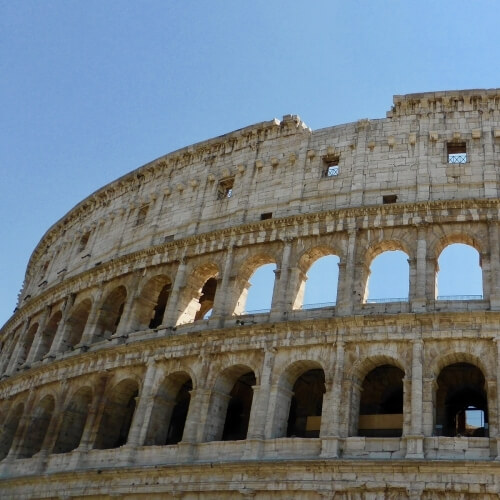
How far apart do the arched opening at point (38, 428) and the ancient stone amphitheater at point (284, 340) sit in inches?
2.7

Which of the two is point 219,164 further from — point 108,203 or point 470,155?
point 470,155

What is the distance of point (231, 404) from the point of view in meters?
20.9

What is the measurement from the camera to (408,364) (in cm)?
1603

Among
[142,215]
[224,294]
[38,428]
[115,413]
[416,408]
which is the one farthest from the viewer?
[142,215]

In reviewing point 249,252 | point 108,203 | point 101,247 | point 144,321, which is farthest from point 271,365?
point 108,203

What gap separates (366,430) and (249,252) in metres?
6.46

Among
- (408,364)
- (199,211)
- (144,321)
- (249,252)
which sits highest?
(199,211)

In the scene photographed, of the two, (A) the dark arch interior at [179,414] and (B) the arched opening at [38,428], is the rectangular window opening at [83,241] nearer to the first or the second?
(B) the arched opening at [38,428]

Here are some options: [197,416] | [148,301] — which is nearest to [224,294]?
[148,301]

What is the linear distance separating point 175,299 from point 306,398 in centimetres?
510

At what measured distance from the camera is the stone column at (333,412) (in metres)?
15.5

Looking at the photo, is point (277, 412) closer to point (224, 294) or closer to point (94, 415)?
point (224, 294)

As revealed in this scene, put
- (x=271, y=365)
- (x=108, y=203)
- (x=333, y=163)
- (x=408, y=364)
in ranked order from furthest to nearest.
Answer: (x=108, y=203), (x=333, y=163), (x=271, y=365), (x=408, y=364)

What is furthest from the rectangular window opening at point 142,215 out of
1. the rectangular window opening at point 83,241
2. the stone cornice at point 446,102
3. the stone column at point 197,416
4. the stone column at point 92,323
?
the stone cornice at point 446,102
